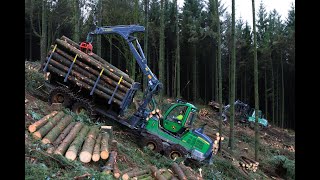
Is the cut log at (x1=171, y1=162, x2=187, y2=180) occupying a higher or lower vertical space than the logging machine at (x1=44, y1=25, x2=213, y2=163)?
lower

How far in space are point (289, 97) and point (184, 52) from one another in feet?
49.2

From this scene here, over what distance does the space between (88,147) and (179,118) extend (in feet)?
15.5

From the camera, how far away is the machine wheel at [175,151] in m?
11.8

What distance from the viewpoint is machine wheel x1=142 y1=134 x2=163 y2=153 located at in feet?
38.9

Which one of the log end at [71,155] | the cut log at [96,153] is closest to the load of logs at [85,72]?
the cut log at [96,153]

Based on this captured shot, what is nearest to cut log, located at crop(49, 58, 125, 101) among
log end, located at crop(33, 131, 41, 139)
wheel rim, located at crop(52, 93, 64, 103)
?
wheel rim, located at crop(52, 93, 64, 103)

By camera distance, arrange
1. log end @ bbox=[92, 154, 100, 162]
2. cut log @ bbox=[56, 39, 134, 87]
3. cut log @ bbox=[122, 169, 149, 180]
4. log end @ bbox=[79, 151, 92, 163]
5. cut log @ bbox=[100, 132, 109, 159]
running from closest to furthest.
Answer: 1. cut log @ bbox=[122, 169, 149, 180]
2. log end @ bbox=[79, 151, 92, 163]
3. log end @ bbox=[92, 154, 100, 162]
4. cut log @ bbox=[100, 132, 109, 159]
5. cut log @ bbox=[56, 39, 134, 87]

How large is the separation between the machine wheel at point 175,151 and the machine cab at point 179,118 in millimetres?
653

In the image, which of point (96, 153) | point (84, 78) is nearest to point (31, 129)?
point (96, 153)

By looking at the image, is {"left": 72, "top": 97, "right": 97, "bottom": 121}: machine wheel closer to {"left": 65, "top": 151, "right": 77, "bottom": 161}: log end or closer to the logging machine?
the logging machine

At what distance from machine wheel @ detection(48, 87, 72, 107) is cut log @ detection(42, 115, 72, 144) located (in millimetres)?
1618
